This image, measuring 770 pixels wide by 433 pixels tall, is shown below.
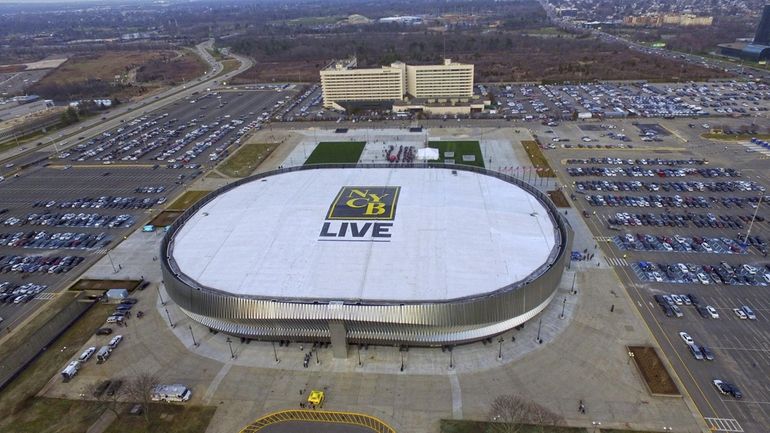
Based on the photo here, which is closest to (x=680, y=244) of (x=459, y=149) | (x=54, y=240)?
(x=459, y=149)

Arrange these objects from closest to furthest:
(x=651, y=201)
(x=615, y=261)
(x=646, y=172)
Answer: (x=615, y=261)
(x=651, y=201)
(x=646, y=172)

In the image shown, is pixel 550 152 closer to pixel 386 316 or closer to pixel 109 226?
pixel 386 316

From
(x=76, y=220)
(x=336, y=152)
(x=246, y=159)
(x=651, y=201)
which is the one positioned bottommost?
(x=76, y=220)

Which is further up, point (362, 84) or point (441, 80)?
point (441, 80)

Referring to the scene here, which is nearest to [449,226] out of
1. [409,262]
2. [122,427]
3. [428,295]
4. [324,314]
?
[409,262]

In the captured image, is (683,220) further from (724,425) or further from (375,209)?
(375,209)

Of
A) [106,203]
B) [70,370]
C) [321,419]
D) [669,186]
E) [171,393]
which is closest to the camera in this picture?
[321,419]

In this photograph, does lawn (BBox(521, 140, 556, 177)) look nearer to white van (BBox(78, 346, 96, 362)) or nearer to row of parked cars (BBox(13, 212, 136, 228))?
white van (BBox(78, 346, 96, 362))

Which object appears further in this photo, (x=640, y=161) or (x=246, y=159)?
(x=246, y=159)
